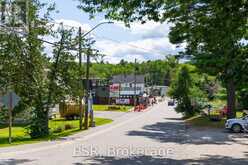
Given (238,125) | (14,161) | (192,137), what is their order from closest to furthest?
(14,161) < (192,137) < (238,125)

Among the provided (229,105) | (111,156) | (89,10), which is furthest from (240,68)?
(229,105)

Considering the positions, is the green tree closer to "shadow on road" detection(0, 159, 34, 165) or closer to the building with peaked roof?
"shadow on road" detection(0, 159, 34, 165)

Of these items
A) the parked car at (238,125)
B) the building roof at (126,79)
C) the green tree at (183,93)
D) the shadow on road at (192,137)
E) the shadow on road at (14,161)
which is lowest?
the shadow on road at (192,137)

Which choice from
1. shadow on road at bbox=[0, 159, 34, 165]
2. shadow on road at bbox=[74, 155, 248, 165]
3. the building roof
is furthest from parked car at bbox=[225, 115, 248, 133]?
the building roof

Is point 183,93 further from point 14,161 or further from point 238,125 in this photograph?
point 14,161

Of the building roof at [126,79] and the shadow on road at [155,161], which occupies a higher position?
the building roof at [126,79]

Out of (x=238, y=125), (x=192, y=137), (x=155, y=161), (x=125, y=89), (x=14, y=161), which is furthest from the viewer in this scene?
(x=125, y=89)

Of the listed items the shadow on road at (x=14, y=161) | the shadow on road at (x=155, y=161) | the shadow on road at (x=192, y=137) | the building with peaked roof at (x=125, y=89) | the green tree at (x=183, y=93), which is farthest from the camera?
the building with peaked roof at (x=125, y=89)

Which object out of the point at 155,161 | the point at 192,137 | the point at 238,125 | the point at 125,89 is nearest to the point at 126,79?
the point at 125,89

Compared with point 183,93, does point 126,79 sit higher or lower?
higher

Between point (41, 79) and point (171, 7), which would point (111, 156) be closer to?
point (171, 7)

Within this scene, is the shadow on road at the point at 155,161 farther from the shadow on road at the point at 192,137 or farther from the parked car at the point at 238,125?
the parked car at the point at 238,125

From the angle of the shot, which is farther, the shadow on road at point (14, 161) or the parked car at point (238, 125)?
the parked car at point (238, 125)

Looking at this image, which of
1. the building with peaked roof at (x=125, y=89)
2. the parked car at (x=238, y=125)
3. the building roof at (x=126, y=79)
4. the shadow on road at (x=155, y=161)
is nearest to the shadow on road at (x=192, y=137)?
the parked car at (x=238, y=125)
